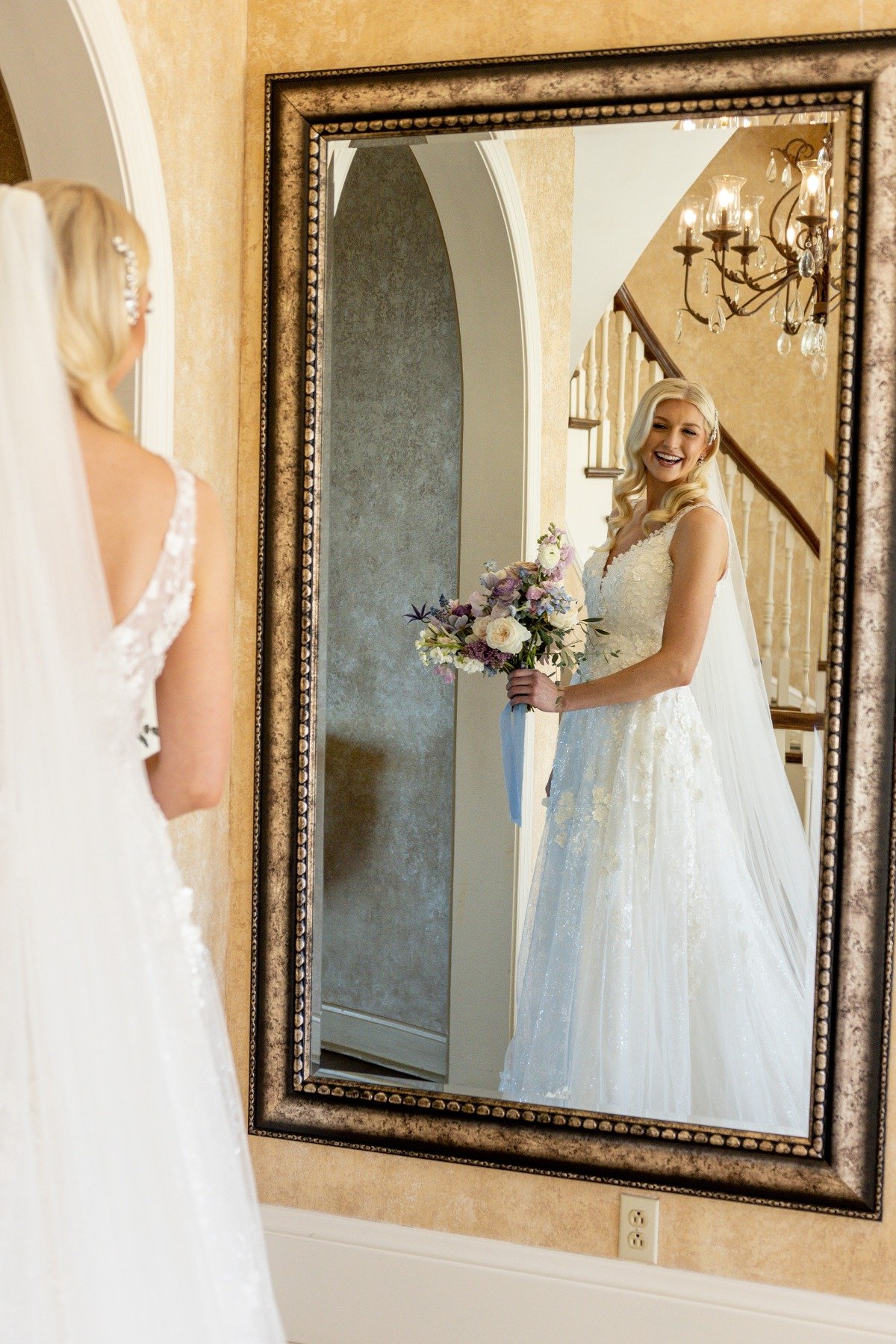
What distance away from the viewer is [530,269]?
7.84ft

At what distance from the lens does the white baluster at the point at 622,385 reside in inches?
89.6

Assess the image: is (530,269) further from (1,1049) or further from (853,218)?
(1,1049)

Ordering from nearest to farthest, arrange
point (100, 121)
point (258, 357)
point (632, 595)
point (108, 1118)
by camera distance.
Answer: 1. point (108, 1118)
2. point (100, 121)
3. point (632, 595)
4. point (258, 357)

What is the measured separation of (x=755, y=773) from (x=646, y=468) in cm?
58

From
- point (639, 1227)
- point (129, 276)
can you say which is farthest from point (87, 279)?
point (639, 1227)

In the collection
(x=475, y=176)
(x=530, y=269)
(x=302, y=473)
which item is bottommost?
(x=302, y=473)

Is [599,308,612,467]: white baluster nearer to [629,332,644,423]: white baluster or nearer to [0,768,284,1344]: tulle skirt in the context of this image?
[629,332,644,423]: white baluster

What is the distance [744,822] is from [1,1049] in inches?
55.0

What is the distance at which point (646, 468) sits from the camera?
7.52 feet

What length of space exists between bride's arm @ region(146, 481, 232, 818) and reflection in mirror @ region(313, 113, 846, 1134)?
→ 896 millimetres

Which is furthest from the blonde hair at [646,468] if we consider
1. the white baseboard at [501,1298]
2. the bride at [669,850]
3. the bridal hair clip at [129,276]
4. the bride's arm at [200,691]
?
the white baseboard at [501,1298]

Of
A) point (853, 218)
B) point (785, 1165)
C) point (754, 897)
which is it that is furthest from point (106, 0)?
point (785, 1165)

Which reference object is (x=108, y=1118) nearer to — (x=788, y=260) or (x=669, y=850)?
(x=669, y=850)

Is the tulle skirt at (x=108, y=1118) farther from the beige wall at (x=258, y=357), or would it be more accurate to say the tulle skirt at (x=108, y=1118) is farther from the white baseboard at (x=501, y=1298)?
the white baseboard at (x=501, y=1298)
